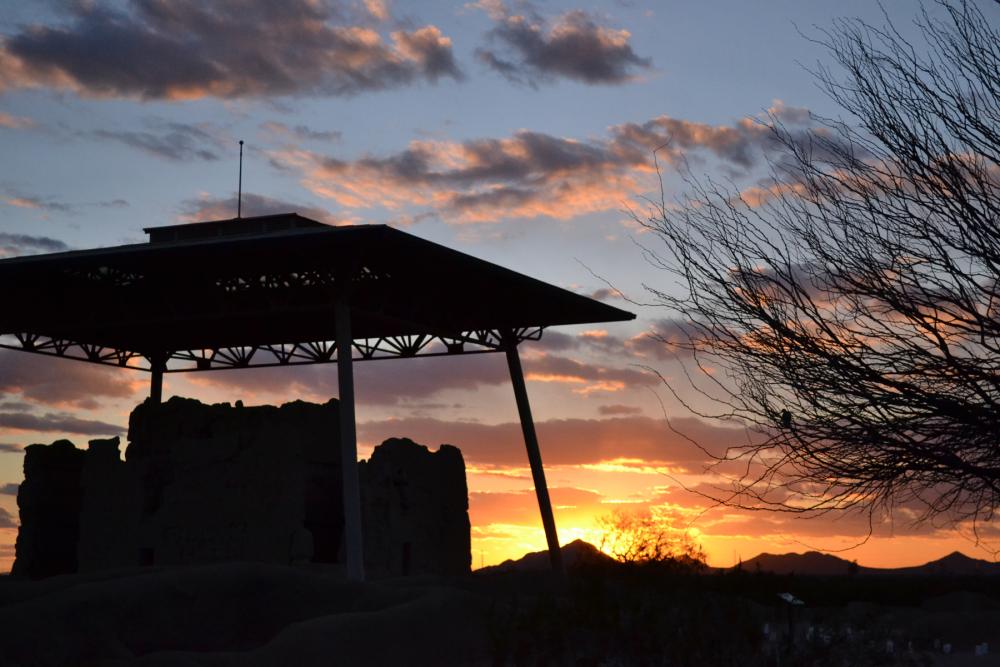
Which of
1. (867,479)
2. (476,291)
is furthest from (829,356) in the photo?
(476,291)

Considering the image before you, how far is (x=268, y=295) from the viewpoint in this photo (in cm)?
3303

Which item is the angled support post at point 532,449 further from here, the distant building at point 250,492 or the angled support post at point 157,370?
the angled support post at point 157,370

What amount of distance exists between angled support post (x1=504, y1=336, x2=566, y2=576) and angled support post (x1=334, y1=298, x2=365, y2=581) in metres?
8.55

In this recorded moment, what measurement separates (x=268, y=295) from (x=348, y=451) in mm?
5478

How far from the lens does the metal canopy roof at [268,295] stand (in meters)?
30.6

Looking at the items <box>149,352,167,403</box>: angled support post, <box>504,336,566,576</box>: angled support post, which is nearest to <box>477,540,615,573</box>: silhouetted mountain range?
<box>504,336,566,576</box>: angled support post

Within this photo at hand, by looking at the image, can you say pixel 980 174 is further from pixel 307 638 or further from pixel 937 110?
pixel 307 638

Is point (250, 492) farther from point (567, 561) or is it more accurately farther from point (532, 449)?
point (567, 561)

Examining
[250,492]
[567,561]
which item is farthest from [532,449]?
[567,561]

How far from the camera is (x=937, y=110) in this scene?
11.5 meters

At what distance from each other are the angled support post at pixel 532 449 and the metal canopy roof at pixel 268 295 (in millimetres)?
641

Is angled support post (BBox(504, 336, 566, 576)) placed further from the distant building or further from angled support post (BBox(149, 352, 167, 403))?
angled support post (BBox(149, 352, 167, 403))

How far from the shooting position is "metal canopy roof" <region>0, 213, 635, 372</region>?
3058 centimetres

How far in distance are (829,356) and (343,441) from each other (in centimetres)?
2018
